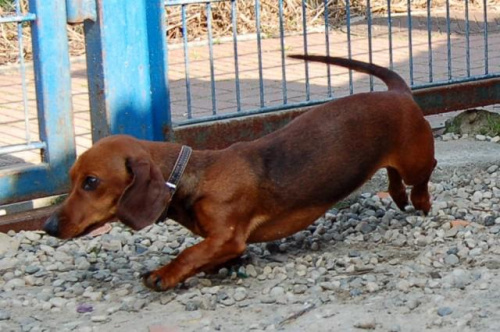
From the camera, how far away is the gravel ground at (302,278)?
404 centimetres

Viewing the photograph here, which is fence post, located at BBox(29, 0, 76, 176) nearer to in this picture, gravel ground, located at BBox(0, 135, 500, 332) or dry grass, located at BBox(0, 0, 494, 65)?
gravel ground, located at BBox(0, 135, 500, 332)

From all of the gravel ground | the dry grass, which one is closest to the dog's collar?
the gravel ground

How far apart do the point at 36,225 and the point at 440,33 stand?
22.3 ft

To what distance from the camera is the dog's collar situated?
438cm

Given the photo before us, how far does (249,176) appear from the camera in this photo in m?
4.61

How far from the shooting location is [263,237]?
475cm

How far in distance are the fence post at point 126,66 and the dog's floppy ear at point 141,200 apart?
1.43 meters

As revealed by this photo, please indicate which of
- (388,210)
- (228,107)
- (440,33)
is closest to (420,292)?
(388,210)

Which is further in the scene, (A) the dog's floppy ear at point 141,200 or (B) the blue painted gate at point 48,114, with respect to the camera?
(B) the blue painted gate at point 48,114

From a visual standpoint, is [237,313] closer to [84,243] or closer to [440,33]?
[84,243]

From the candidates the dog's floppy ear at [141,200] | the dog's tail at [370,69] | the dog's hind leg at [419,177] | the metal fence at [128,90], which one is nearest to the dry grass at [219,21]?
the metal fence at [128,90]

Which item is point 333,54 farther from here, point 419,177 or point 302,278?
point 302,278

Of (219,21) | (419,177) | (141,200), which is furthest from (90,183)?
(219,21)

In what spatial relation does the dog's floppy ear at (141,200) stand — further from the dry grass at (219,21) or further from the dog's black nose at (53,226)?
the dry grass at (219,21)
